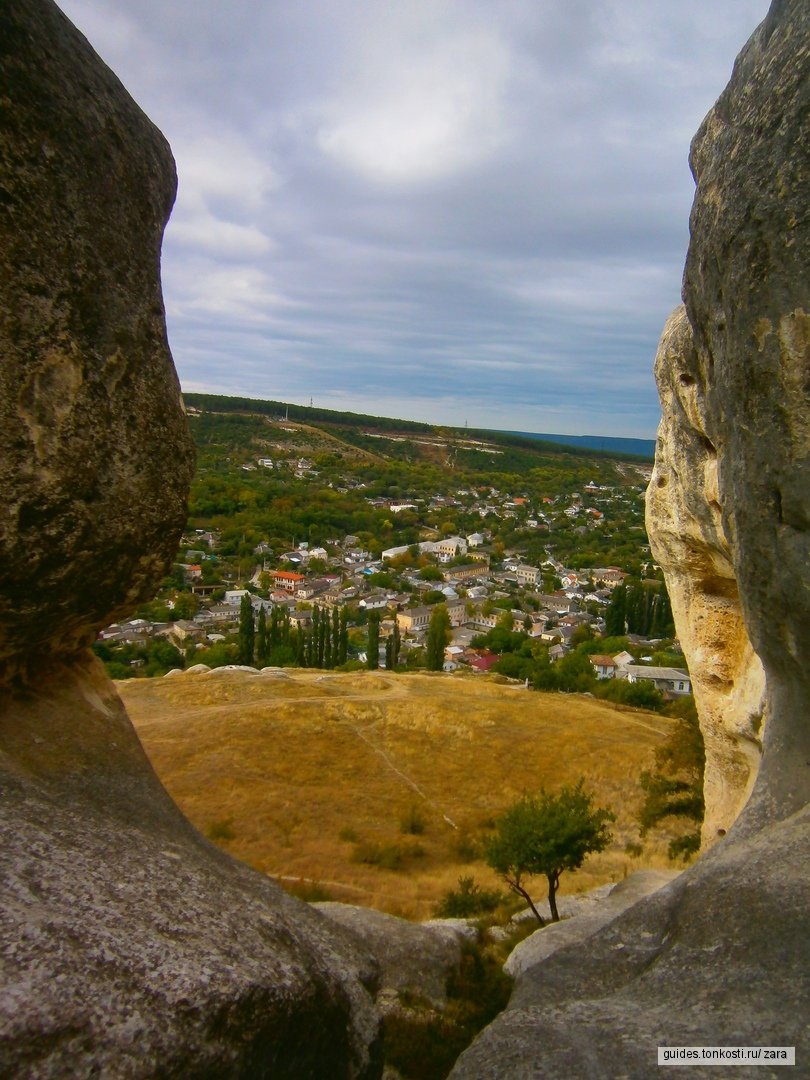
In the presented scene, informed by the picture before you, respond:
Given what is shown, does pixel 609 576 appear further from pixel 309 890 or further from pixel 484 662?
pixel 309 890

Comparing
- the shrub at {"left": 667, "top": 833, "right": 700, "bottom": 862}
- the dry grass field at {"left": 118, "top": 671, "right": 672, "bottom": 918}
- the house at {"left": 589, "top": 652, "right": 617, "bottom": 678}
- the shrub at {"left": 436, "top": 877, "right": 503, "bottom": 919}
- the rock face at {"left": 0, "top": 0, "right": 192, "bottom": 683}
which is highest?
the rock face at {"left": 0, "top": 0, "right": 192, "bottom": 683}

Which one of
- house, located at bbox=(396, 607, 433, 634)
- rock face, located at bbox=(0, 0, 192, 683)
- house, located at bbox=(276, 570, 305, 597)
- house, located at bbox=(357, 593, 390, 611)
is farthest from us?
house, located at bbox=(276, 570, 305, 597)

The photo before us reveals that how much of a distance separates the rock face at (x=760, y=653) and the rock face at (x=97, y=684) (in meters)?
1.47

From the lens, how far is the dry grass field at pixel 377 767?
16.2 meters

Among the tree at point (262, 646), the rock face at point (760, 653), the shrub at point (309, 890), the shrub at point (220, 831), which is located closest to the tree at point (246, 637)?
the tree at point (262, 646)

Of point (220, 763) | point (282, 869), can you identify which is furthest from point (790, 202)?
point (220, 763)

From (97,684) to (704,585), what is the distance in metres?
8.57

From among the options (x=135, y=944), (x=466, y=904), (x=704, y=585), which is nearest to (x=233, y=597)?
(x=466, y=904)

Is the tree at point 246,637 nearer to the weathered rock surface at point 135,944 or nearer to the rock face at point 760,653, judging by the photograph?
the weathered rock surface at point 135,944

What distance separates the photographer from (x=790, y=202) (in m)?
5.33

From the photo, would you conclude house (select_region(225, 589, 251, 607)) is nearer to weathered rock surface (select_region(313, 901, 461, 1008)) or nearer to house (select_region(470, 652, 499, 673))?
house (select_region(470, 652, 499, 673))

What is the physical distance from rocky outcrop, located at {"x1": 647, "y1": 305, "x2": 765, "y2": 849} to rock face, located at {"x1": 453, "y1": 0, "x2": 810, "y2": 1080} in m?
2.20

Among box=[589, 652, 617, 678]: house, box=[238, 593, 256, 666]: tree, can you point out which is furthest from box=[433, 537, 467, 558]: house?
box=[238, 593, 256, 666]: tree

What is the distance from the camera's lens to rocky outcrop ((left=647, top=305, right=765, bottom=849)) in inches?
376
